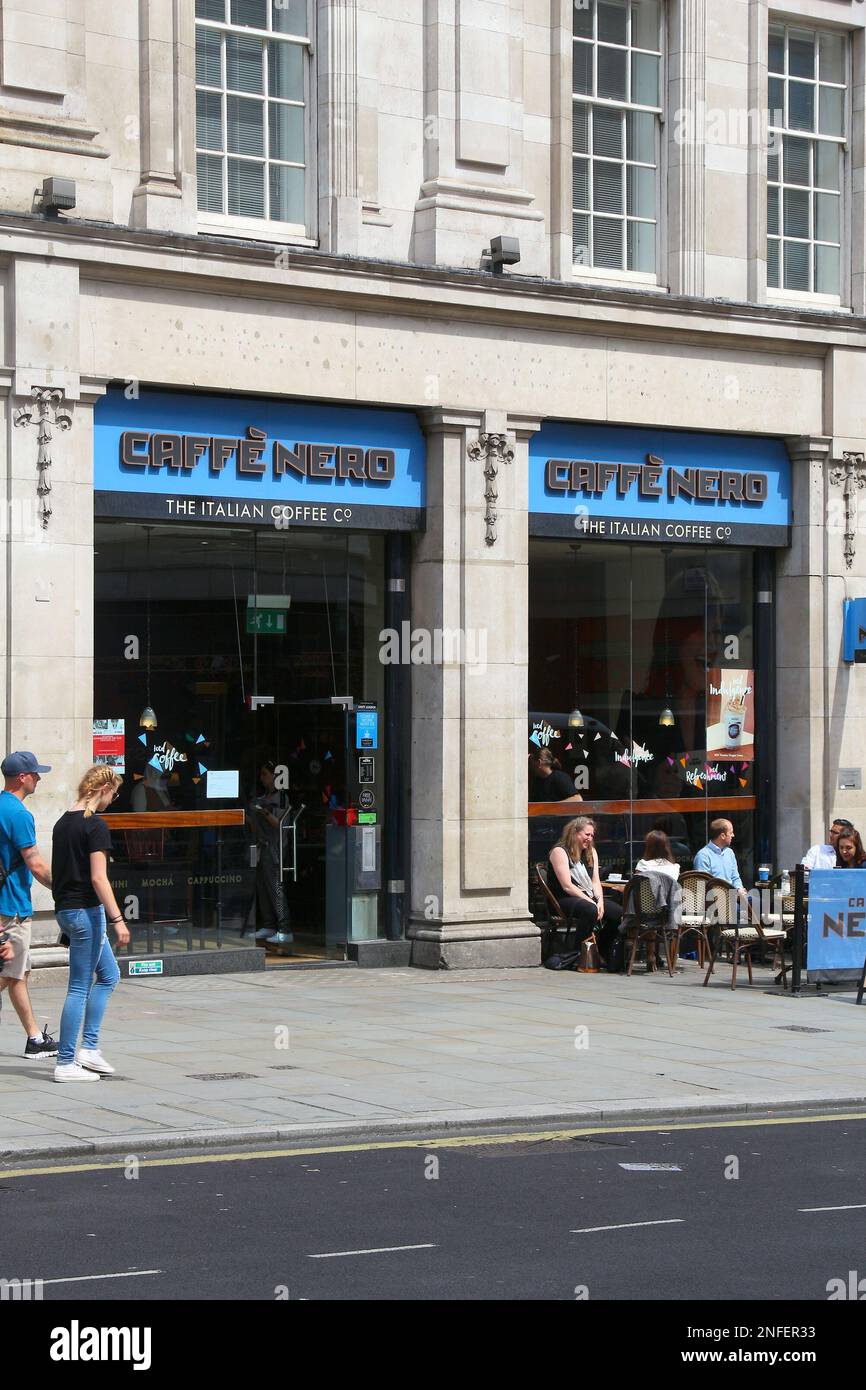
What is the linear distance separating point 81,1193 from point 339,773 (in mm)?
9674

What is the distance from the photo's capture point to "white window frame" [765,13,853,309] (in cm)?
2159

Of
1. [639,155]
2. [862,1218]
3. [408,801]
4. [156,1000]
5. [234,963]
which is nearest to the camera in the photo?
[862,1218]

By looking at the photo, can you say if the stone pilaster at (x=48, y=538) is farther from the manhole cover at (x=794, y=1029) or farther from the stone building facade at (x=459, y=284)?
the manhole cover at (x=794, y=1029)

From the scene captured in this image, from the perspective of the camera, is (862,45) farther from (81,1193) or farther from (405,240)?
(81,1193)

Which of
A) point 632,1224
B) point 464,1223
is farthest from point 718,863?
point 464,1223

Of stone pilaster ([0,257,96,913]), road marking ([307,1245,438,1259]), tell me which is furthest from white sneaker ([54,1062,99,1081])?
stone pilaster ([0,257,96,913])

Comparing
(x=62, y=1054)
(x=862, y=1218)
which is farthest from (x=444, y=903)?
(x=862, y=1218)

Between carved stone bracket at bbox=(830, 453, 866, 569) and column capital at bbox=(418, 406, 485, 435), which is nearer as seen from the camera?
column capital at bbox=(418, 406, 485, 435)

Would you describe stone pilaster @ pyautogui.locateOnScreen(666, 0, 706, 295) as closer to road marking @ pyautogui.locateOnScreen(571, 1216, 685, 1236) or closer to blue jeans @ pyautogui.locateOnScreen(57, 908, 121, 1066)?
blue jeans @ pyautogui.locateOnScreen(57, 908, 121, 1066)

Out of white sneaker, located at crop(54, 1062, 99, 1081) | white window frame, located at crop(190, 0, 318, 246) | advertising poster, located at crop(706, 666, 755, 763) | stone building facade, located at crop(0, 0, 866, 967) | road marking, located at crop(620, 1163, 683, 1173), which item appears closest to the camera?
road marking, located at crop(620, 1163, 683, 1173)

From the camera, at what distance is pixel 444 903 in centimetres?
1853

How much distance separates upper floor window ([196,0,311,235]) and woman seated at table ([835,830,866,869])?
7.55 metres

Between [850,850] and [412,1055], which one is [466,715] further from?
[412,1055]

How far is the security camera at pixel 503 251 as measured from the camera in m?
18.7
